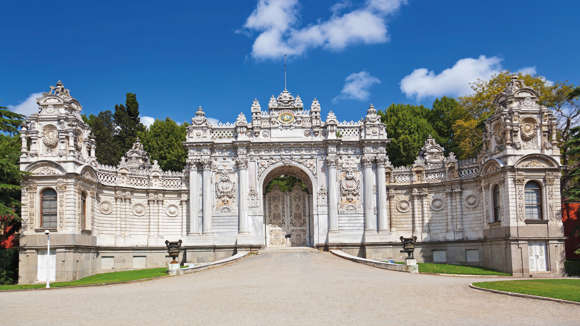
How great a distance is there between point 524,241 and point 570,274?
12.2ft

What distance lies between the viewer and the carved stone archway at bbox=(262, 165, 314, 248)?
45.7 metres

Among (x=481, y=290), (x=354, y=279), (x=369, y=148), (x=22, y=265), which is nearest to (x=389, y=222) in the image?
(x=369, y=148)

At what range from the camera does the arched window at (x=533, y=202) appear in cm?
3325

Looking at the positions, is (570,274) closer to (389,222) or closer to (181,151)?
(389,222)

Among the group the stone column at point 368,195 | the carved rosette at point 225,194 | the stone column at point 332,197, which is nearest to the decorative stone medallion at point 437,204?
the stone column at point 368,195

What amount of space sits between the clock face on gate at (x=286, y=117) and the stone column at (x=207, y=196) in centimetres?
630

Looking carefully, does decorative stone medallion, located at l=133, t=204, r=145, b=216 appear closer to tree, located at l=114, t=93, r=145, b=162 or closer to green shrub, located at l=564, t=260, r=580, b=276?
tree, located at l=114, t=93, r=145, b=162

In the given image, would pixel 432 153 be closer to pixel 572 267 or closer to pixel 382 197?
pixel 382 197

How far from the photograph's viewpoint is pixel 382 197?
1633 inches

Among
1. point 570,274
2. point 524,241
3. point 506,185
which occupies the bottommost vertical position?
point 570,274

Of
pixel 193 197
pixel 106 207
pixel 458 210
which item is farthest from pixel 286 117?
pixel 106 207

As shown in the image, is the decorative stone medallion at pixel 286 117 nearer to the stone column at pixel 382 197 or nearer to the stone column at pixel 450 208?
the stone column at pixel 382 197

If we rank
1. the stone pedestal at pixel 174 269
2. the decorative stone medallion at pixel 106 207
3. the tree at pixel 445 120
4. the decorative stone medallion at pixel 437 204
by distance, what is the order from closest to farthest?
the stone pedestal at pixel 174 269
the decorative stone medallion at pixel 106 207
the decorative stone medallion at pixel 437 204
the tree at pixel 445 120

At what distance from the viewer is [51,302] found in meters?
20.5
